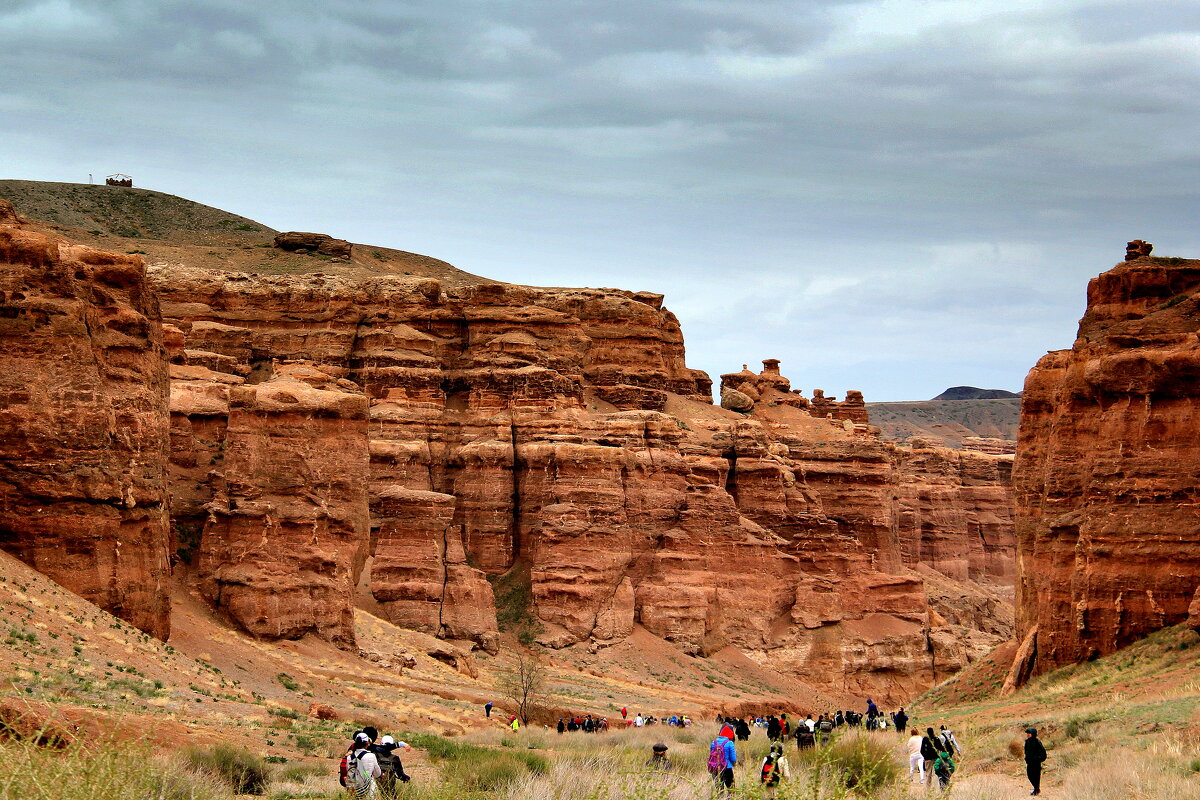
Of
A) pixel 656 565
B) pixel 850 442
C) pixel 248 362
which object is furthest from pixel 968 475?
pixel 248 362

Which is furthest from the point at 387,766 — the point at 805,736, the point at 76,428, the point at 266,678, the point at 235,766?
the point at 266,678

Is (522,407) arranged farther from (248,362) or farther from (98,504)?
(98,504)

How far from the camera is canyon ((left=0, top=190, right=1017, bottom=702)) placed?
102 ft

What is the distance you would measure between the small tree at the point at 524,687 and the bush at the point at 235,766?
65.0ft

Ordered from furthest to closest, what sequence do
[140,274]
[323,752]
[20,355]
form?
[140,274] → [20,355] → [323,752]

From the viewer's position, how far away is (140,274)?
33.7 m

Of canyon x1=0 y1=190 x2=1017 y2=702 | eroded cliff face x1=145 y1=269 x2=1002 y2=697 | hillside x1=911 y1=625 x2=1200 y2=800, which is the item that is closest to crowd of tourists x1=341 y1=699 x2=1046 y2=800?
hillside x1=911 y1=625 x2=1200 y2=800

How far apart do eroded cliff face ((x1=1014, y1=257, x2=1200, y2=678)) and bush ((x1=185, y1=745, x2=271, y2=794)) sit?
21517 mm

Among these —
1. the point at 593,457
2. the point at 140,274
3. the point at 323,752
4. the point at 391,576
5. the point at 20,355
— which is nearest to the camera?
the point at 323,752

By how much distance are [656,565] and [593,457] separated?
5.85m

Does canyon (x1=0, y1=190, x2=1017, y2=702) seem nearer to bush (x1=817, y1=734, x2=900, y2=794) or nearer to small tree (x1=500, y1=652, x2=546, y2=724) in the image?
small tree (x1=500, y1=652, x2=546, y2=724)

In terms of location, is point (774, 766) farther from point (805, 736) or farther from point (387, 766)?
point (805, 736)

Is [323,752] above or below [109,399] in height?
below

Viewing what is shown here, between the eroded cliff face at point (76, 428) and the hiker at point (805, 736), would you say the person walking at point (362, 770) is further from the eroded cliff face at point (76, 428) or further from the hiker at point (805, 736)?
the eroded cliff face at point (76, 428)
